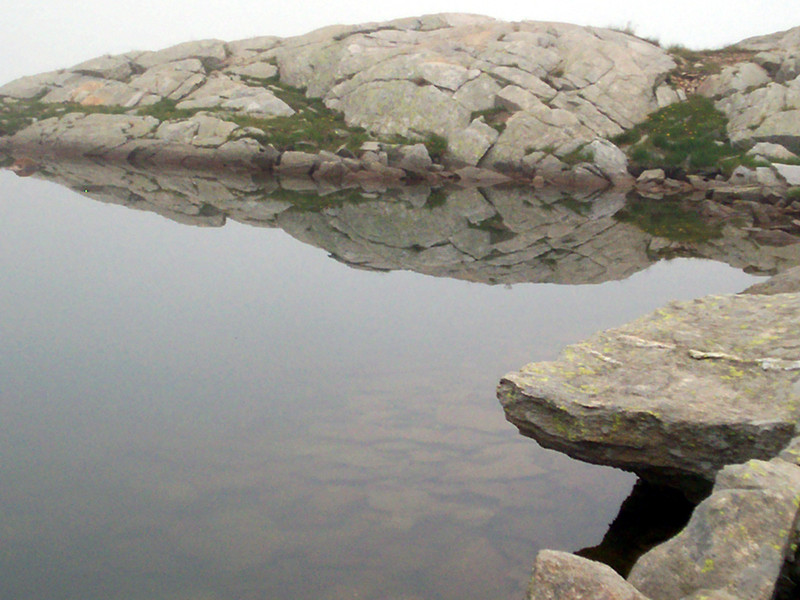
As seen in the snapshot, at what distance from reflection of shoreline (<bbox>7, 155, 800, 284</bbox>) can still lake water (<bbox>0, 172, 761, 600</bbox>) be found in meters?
5.11

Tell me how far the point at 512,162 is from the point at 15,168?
41627 mm

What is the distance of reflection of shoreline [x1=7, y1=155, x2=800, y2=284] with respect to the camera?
27859mm

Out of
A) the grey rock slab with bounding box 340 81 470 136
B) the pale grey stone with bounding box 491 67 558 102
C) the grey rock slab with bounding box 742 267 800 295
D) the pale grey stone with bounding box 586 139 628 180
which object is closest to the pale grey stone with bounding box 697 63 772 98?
the pale grey stone with bounding box 586 139 628 180

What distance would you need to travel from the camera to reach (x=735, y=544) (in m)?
6.43

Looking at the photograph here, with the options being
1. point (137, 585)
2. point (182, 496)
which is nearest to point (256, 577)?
point (137, 585)

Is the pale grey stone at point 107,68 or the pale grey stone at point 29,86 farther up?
the pale grey stone at point 107,68

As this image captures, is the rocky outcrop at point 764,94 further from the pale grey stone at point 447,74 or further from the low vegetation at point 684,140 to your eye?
the pale grey stone at point 447,74

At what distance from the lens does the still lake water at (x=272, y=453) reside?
9.18 meters

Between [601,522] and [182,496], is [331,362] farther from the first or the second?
[601,522]

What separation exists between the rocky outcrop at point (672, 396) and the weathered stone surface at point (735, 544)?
1705 mm

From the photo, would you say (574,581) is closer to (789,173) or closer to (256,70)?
(789,173)

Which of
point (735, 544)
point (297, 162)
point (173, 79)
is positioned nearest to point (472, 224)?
point (297, 162)

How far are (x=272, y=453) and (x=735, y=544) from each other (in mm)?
7823

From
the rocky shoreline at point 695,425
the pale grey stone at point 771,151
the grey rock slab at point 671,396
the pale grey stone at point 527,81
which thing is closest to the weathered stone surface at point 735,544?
the rocky shoreline at point 695,425
